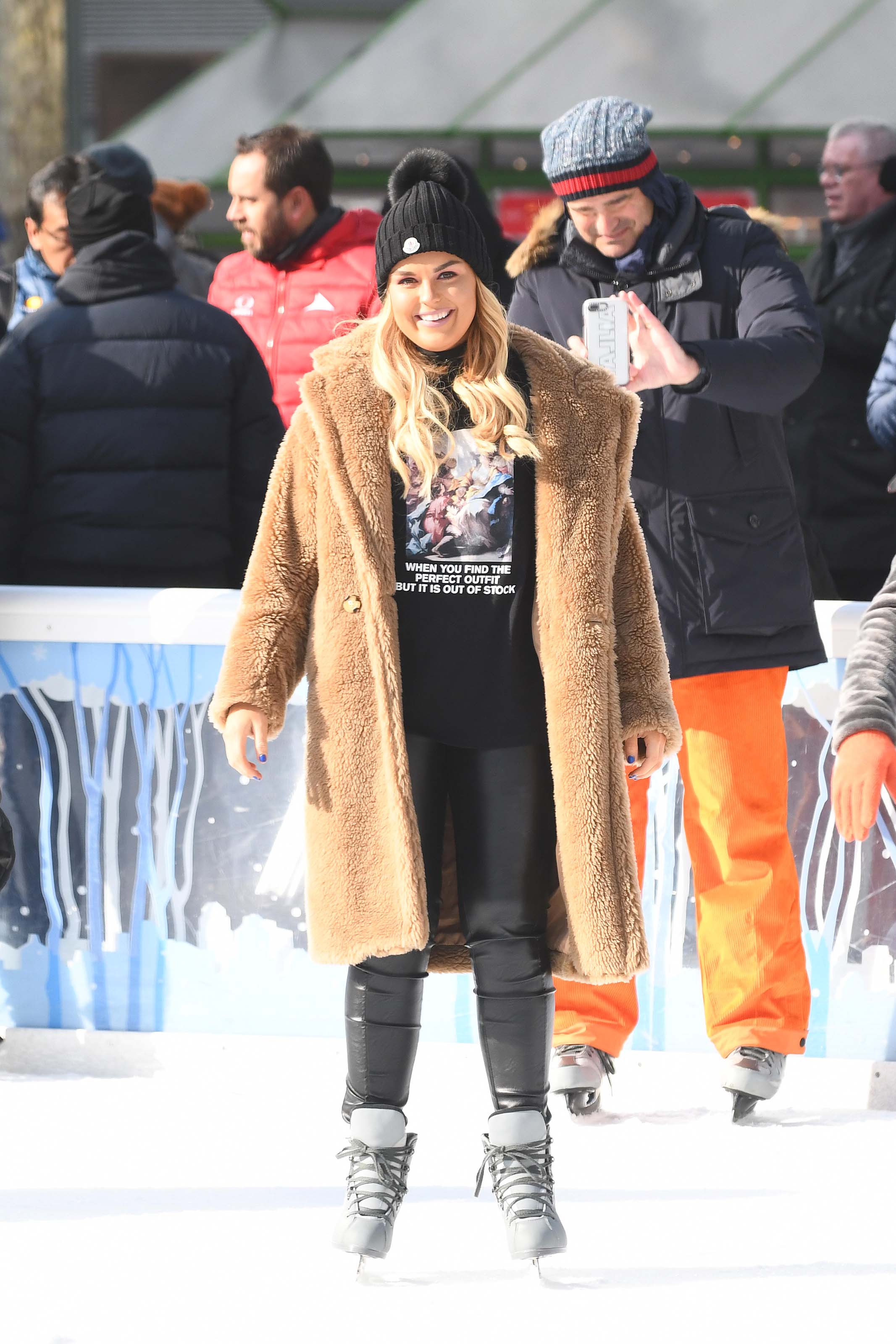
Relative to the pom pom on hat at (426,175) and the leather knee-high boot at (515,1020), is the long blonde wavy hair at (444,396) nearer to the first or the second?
the pom pom on hat at (426,175)

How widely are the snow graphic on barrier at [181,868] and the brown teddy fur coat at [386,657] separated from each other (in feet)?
2.97

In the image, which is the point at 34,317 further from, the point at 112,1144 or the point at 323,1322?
the point at 323,1322

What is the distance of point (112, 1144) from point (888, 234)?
3.34 metres

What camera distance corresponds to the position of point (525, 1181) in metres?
2.89

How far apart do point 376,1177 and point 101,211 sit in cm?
249

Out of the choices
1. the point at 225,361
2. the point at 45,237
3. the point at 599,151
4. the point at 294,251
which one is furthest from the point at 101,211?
the point at 599,151

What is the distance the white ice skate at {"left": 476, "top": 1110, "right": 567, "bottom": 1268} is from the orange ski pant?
0.78 metres

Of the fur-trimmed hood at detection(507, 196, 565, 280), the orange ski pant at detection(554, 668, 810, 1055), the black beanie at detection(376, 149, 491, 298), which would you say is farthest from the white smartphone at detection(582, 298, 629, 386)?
the orange ski pant at detection(554, 668, 810, 1055)

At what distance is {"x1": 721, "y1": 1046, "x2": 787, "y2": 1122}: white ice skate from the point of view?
11.9 ft

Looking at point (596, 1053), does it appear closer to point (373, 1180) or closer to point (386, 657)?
point (373, 1180)

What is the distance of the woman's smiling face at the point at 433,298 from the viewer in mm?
2885

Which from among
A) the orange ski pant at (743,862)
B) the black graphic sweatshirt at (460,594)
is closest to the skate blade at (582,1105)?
the orange ski pant at (743,862)

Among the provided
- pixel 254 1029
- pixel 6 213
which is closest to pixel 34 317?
pixel 254 1029

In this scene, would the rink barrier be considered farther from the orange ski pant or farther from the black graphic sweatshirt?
the black graphic sweatshirt
